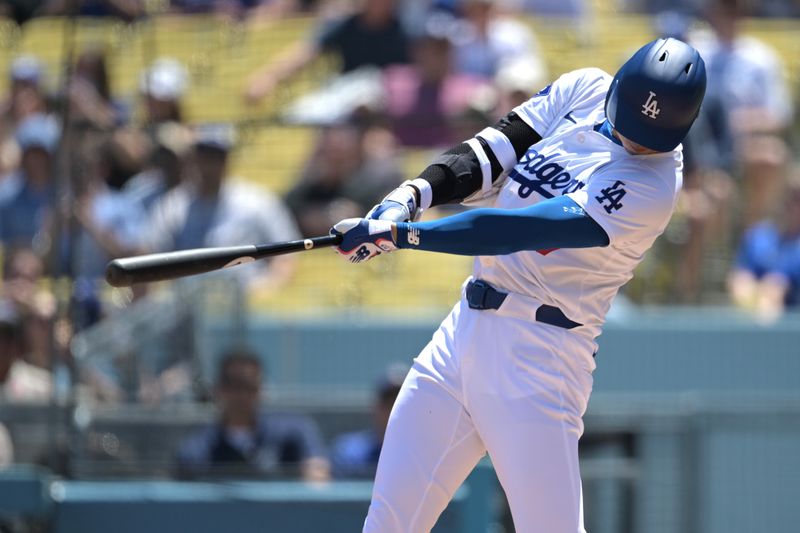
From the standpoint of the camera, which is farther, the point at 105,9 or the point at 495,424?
the point at 105,9

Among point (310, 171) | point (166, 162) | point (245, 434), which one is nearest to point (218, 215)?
point (166, 162)

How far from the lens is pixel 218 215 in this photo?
7.54 metres

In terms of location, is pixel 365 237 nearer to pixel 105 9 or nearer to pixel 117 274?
pixel 117 274

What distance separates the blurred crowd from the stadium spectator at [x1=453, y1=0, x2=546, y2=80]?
0.04ft

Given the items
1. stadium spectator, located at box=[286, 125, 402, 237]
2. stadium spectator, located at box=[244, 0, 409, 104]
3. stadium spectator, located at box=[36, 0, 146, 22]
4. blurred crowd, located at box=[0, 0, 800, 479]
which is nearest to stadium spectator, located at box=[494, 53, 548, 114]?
blurred crowd, located at box=[0, 0, 800, 479]

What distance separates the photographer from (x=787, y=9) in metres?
10.7

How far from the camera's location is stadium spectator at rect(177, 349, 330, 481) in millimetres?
6543

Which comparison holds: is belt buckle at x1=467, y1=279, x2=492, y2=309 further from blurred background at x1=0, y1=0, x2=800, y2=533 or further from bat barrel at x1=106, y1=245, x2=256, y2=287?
blurred background at x1=0, y1=0, x2=800, y2=533

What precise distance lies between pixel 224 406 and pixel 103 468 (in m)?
0.63

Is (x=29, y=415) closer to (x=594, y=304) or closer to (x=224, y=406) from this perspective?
(x=224, y=406)

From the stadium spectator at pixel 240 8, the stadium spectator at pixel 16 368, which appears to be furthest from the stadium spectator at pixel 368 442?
the stadium spectator at pixel 240 8

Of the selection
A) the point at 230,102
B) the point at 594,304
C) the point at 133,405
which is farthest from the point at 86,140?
the point at 594,304

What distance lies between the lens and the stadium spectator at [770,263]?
790cm

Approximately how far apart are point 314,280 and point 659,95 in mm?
4196
